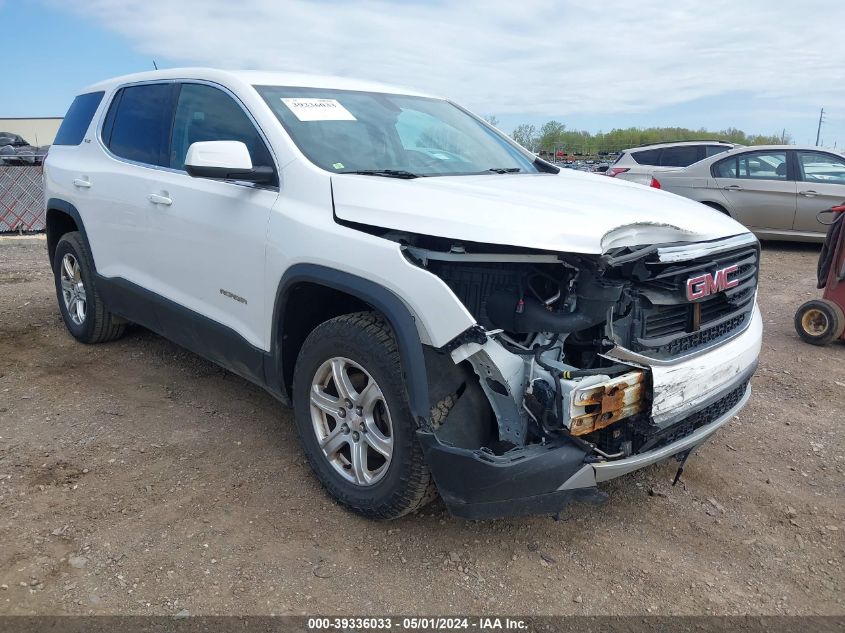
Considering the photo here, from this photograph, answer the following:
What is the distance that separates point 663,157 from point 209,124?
10.3 metres

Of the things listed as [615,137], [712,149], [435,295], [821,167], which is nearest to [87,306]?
[435,295]

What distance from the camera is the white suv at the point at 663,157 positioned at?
1202cm

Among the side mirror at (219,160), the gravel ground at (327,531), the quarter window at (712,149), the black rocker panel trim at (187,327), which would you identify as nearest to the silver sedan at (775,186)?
the quarter window at (712,149)

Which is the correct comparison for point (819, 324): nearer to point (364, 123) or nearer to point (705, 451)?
point (705, 451)

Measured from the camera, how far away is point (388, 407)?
108 inches

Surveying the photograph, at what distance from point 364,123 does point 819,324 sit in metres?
4.41

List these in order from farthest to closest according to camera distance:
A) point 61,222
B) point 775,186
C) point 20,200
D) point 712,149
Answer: point 20,200 → point 712,149 → point 775,186 → point 61,222

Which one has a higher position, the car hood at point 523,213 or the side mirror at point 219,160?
the side mirror at point 219,160

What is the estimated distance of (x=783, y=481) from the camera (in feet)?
11.7

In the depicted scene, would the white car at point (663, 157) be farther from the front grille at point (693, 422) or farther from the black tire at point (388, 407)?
the black tire at point (388, 407)

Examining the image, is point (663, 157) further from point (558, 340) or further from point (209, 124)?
point (558, 340)

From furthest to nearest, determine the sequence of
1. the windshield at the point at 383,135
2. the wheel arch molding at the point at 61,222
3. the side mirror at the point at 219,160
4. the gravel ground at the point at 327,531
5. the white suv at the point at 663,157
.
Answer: the white suv at the point at 663,157, the wheel arch molding at the point at 61,222, the windshield at the point at 383,135, the side mirror at the point at 219,160, the gravel ground at the point at 327,531

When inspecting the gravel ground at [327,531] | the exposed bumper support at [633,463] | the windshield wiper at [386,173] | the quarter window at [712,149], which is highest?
the windshield wiper at [386,173]

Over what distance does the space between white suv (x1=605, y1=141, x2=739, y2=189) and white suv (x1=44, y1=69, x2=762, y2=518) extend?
28.6 ft
